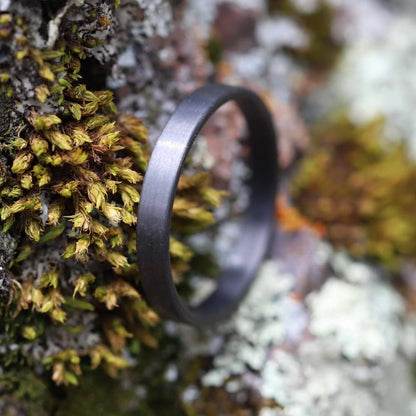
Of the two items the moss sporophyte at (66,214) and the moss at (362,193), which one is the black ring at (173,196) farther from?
the moss at (362,193)

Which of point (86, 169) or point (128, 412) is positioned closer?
point (86, 169)

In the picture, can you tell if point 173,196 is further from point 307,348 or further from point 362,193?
point 362,193

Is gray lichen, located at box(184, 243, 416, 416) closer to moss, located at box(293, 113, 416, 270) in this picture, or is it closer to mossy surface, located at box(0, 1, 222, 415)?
moss, located at box(293, 113, 416, 270)

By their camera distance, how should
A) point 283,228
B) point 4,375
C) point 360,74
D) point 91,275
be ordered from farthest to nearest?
1. point 360,74
2. point 283,228
3. point 4,375
4. point 91,275

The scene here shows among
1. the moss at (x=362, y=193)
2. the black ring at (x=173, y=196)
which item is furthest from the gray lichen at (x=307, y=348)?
the moss at (x=362, y=193)

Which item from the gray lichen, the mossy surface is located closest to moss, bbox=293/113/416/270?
the gray lichen

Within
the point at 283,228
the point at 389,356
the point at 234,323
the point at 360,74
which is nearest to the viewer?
the point at 234,323

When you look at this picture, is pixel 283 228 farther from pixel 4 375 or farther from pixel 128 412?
pixel 4 375

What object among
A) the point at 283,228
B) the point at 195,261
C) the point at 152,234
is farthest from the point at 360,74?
the point at 152,234
